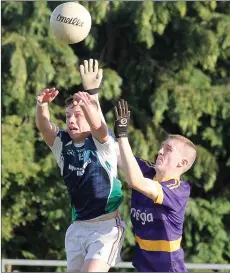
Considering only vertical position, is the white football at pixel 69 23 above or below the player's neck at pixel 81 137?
above

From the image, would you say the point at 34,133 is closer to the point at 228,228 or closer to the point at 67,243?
the point at 228,228

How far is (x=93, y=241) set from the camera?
595cm

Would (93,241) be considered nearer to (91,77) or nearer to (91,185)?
(91,185)

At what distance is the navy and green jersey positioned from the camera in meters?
5.98

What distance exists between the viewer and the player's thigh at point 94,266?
18.9 ft

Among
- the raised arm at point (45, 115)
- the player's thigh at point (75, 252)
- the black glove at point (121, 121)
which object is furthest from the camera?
the raised arm at point (45, 115)

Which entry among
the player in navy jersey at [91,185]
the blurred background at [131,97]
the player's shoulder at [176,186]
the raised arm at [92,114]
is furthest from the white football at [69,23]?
the blurred background at [131,97]

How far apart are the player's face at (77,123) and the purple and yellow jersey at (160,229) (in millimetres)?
577

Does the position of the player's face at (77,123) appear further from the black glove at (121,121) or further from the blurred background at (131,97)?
the blurred background at (131,97)

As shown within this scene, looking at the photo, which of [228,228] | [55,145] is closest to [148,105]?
[228,228]

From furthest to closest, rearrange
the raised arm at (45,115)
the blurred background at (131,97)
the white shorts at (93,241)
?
the blurred background at (131,97)
the raised arm at (45,115)
the white shorts at (93,241)

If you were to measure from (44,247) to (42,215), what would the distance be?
0.63 m

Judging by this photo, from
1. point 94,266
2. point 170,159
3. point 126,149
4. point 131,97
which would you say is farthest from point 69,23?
point 131,97

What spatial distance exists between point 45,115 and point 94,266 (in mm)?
1101
